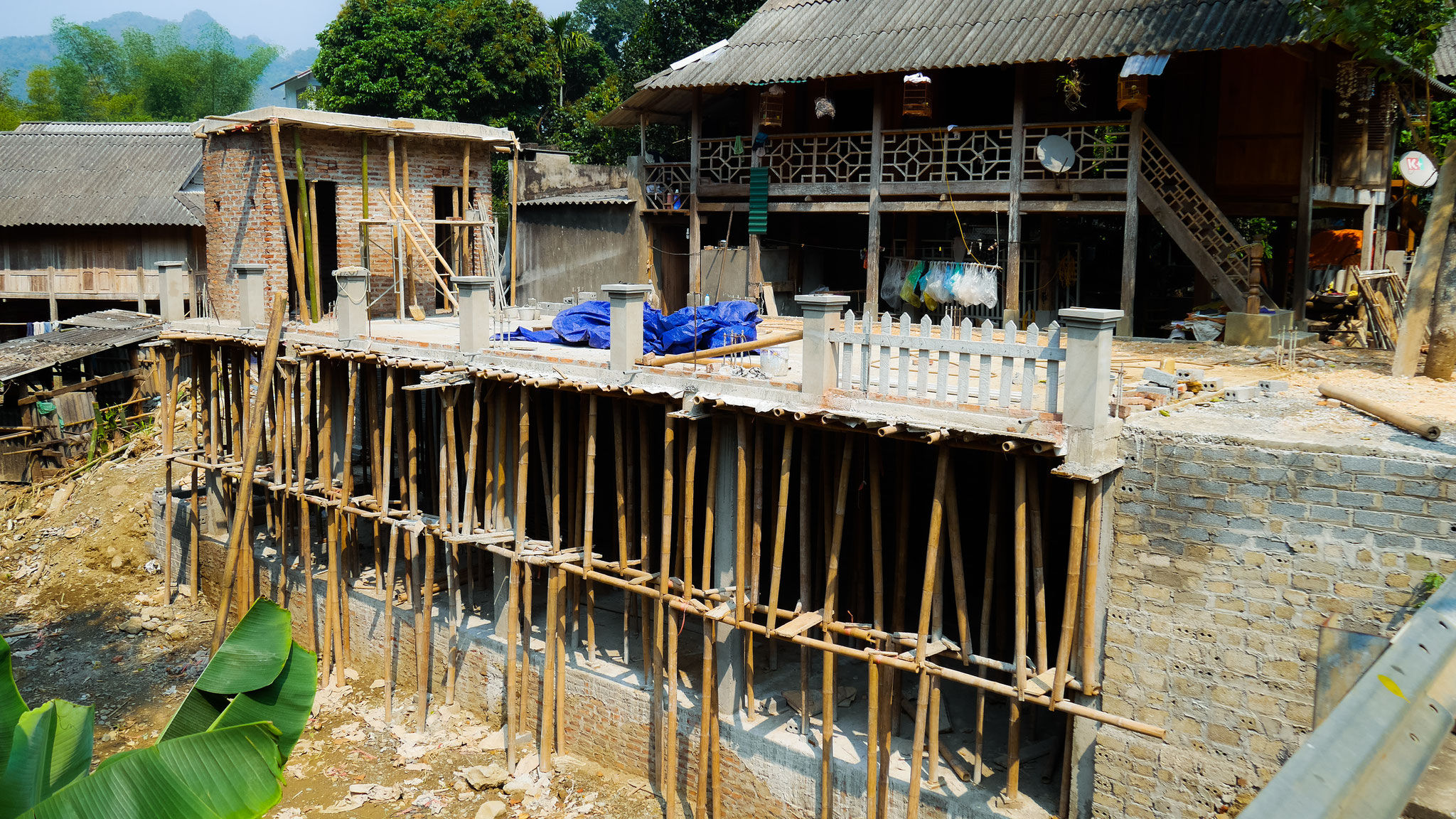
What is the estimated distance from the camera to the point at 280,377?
16.2 metres

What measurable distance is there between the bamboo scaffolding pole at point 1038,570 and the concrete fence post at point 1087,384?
0.57 meters

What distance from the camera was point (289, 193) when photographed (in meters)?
17.7

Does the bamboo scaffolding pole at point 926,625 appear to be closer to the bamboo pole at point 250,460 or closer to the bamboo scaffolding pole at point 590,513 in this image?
the bamboo scaffolding pole at point 590,513

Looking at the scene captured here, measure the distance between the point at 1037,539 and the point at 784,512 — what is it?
219 cm

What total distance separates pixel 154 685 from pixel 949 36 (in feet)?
50.3

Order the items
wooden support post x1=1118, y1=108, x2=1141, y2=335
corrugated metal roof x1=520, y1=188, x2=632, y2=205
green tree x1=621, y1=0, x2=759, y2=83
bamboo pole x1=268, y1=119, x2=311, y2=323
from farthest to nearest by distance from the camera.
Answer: green tree x1=621, y1=0, x2=759, y2=83
corrugated metal roof x1=520, y1=188, x2=632, y2=205
bamboo pole x1=268, y1=119, x2=311, y2=323
wooden support post x1=1118, y1=108, x2=1141, y2=335

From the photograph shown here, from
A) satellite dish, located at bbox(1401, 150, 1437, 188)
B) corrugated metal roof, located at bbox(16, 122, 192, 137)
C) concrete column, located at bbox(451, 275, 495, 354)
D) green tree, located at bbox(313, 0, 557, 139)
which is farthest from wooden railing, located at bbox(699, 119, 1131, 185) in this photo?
corrugated metal roof, located at bbox(16, 122, 192, 137)

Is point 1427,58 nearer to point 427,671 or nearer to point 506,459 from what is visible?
point 506,459

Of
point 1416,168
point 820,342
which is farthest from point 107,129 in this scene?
point 1416,168

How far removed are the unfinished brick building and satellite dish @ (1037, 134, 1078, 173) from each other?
Answer: 8892mm

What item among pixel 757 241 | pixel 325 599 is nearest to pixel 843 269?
pixel 757 241

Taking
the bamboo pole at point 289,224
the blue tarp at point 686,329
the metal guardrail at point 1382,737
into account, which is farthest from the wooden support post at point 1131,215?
the metal guardrail at point 1382,737

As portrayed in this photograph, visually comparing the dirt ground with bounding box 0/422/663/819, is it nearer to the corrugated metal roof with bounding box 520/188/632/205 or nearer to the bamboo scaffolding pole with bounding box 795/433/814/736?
the bamboo scaffolding pole with bounding box 795/433/814/736

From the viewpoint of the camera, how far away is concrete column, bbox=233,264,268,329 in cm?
1608
